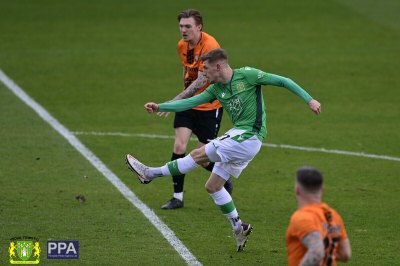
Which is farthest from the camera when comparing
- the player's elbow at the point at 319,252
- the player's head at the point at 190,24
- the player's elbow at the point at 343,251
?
the player's head at the point at 190,24

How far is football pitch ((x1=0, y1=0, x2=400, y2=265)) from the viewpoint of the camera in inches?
494

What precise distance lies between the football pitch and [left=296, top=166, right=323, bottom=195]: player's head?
368cm

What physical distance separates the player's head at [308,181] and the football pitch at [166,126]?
3678 millimetres

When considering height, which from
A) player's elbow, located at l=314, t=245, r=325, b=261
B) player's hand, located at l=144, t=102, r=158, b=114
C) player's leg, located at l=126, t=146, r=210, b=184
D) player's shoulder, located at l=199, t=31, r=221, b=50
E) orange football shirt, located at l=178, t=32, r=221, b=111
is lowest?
player's leg, located at l=126, t=146, r=210, b=184

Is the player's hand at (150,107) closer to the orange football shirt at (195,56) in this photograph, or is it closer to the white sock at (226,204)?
the white sock at (226,204)

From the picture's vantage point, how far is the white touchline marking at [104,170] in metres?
12.0

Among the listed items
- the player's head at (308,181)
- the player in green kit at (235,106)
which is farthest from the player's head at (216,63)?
the player's head at (308,181)

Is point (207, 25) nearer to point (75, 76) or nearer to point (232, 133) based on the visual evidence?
point (75, 76)

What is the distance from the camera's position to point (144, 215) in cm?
1345

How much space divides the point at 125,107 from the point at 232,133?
9517mm

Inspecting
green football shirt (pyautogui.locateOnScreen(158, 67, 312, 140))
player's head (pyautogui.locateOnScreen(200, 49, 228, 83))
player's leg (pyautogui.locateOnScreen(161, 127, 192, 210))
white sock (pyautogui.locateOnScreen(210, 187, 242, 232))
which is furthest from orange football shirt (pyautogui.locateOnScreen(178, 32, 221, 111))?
white sock (pyautogui.locateOnScreen(210, 187, 242, 232))

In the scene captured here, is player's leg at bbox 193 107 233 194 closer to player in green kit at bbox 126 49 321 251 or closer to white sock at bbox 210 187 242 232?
white sock at bbox 210 187 242 232

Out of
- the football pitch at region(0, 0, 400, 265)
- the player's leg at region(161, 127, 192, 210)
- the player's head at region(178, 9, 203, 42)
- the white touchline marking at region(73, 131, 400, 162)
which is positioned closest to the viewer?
the football pitch at region(0, 0, 400, 265)

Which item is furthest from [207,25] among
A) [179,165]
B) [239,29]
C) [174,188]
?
[179,165]
